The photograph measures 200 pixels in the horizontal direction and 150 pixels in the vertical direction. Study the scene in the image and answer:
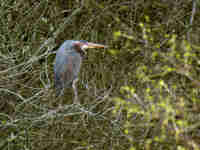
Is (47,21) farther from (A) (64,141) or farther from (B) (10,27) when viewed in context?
(A) (64,141)

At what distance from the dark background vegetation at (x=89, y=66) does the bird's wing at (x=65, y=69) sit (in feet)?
0.40

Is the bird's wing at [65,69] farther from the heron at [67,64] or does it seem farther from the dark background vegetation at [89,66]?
the dark background vegetation at [89,66]

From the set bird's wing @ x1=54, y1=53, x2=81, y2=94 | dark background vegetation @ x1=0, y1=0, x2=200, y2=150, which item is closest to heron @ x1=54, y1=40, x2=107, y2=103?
bird's wing @ x1=54, y1=53, x2=81, y2=94

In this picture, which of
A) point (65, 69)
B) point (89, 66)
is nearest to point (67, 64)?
point (65, 69)

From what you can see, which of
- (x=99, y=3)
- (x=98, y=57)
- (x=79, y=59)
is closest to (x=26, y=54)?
(x=79, y=59)

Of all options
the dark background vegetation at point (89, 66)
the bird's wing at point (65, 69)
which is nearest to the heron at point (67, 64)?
the bird's wing at point (65, 69)

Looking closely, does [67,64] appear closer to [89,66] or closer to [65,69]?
[65,69]

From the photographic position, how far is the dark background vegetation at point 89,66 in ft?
9.53

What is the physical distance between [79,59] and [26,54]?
0.60 metres

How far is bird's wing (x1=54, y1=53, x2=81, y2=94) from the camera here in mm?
3293

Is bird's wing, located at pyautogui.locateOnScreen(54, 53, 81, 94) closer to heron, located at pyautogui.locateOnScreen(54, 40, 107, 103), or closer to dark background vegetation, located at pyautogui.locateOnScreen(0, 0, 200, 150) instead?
heron, located at pyautogui.locateOnScreen(54, 40, 107, 103)

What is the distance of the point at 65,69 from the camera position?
3.29 meters

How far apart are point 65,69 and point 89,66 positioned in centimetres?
54

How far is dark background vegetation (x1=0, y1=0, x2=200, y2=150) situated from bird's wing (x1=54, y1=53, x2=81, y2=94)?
121mm
